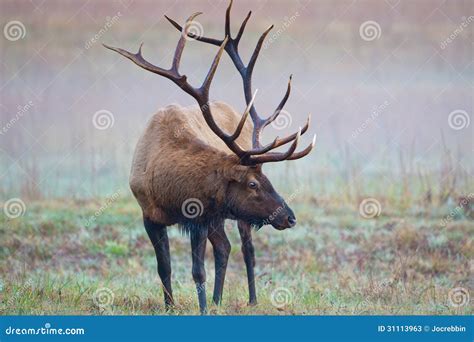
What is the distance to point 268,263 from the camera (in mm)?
12031

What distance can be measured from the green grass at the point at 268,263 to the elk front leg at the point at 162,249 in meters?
0.15

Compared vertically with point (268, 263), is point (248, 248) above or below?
above

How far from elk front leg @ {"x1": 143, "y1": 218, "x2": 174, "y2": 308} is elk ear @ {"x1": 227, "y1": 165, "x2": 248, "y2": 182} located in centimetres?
84

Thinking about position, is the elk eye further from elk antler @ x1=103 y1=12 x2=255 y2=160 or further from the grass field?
the grass field

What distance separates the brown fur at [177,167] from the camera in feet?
29.3

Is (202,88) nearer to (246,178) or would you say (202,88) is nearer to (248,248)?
(246,178)

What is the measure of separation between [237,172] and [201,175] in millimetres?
328

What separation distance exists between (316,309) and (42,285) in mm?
2432

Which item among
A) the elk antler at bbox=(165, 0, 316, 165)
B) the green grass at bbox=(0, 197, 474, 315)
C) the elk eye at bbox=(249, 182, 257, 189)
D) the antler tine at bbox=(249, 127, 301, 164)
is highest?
the elk antler at bbox=(165, 0, 316, 165)

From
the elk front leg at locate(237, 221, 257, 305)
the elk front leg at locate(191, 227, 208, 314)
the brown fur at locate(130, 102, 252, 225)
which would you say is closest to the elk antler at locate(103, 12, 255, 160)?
the brown fur at locate(130, 102, 252, 225)

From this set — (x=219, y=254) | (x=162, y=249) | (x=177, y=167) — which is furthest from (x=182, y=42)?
(x=219, y=254)

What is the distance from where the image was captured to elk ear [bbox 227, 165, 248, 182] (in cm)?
881
